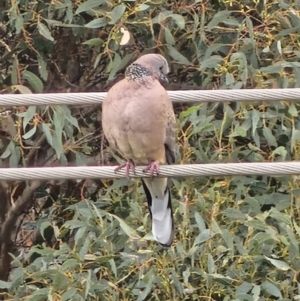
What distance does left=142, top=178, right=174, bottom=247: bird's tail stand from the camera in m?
3.27

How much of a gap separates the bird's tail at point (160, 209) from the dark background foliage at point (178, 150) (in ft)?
0.15

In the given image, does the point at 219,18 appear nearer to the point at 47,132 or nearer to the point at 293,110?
the point at 293,110

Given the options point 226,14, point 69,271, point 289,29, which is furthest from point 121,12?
point 69,271

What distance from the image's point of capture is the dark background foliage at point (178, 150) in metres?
3.21

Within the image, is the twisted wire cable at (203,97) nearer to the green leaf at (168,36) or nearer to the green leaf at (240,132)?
the green leaf at (240,132)

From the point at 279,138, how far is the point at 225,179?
29 cm

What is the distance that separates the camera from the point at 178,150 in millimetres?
3502

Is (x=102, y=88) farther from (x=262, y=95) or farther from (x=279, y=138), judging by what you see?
(x=262, y=95)

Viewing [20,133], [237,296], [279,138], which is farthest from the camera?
[20,133]

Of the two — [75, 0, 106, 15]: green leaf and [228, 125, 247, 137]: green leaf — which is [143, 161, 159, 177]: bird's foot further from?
[75, 0, 106, 15]: green leaf

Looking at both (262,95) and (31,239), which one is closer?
(262,95)

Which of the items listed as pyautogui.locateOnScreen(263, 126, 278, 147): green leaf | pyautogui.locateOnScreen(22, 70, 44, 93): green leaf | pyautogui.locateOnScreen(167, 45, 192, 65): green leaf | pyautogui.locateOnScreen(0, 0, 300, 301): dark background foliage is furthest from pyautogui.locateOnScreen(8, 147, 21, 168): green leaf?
pyautogui.locateOnScreen(263, 126, 278, 147): green leaf

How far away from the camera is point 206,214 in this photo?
337cm

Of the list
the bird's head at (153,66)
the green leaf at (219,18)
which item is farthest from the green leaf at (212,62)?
the bird's head at (153,66)
